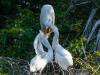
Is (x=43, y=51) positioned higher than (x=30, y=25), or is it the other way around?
(x=43, y=51)

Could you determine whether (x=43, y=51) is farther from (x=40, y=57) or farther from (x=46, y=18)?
(x=46, y=18)

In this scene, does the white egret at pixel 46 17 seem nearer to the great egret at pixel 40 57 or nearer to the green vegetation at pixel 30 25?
the great egret at pixel 40 57

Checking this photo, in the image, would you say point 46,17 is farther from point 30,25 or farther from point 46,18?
point 30,25

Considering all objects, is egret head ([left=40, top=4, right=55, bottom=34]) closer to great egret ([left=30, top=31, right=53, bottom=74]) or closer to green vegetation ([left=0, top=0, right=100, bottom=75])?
great egret ([left=30, top=31, right=53, bottom=74])

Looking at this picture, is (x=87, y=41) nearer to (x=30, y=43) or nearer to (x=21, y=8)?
(x=30, y=43)

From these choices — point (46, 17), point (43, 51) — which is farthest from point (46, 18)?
point (43, 51)

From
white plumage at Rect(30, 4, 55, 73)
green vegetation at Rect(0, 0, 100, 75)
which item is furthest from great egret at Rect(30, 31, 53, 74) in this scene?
green vegetation at Rect(0, 0, 100, 75)

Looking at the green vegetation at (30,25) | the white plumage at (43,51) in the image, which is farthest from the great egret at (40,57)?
the green vegetation at (30,25)

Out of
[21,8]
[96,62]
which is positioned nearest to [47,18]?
[96,62]

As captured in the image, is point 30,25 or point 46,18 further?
point 30,25

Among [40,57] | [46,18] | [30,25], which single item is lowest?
[30,25]

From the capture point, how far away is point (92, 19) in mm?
5277

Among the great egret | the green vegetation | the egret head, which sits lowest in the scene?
the green vegetation

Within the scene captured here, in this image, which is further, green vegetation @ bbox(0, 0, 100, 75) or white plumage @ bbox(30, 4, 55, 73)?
green vegetation @ bbox(0, 0, 100, 75)
